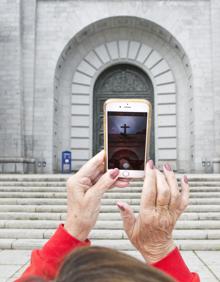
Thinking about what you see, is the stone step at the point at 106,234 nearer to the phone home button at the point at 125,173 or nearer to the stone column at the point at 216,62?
the phone home button at the point at 125,173

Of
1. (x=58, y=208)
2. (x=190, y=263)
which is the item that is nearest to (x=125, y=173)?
(x=190, y=263)

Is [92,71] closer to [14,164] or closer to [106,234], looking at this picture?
[14,164]

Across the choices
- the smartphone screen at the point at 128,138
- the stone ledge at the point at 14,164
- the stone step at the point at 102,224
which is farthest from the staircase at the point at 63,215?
the smartphone screen at the point at 128,138

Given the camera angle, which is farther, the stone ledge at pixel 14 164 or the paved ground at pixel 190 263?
the stone ledge at pixel 14 164

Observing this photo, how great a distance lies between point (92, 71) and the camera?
20422 millimetres

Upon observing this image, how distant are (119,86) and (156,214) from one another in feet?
64.5

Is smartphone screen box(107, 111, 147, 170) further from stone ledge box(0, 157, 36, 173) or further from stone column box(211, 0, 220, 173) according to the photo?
stone column box(211, 0, 220, 173)

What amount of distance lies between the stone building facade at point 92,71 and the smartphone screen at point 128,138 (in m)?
16.5

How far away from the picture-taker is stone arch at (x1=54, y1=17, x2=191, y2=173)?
65.2ft

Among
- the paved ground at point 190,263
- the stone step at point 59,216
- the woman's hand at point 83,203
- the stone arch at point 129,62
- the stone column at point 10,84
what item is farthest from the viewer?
the stone arch at point 129,62

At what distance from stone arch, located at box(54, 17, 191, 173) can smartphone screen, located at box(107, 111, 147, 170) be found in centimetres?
1780

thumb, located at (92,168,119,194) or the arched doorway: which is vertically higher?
the arched doorway

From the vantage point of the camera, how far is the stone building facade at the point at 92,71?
18656 millimetres

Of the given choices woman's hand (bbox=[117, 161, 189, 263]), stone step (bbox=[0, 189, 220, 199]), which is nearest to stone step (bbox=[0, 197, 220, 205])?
stone step (bbox=[0, 189, 220, 199])
